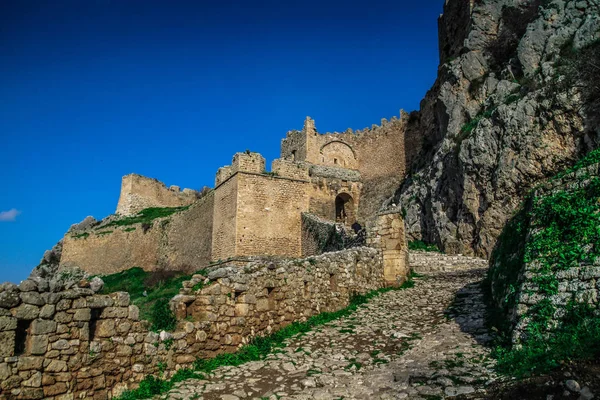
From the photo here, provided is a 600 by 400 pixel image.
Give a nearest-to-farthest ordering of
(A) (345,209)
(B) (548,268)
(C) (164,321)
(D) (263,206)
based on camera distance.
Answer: (B) (548,268) → (C) (164,321) → (D) (263,206) → (A) (345,209)

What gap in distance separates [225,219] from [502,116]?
1399 cm

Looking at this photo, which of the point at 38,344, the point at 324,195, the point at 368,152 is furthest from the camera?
the point at 368,152

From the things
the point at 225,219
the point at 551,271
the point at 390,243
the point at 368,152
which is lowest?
the point at 551,271

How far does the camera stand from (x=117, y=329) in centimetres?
632

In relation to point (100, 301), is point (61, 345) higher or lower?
lower

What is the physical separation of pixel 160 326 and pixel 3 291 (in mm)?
2661

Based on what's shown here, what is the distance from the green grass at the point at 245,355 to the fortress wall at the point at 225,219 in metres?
11.2

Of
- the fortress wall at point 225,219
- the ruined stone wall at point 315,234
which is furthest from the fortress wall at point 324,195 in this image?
the fortress wall at point 225,219

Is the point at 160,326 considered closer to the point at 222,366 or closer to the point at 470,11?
the point at 222,366

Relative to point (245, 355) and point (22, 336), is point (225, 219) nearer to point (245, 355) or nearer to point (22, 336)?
point (245, 355)

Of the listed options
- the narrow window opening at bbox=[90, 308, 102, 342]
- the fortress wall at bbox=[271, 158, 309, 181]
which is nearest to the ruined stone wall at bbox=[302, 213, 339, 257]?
the fortress wall at bbox=[271, 158, 309, 181]

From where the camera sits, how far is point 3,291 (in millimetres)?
5273

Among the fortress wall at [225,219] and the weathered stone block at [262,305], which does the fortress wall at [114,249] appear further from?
the weathered stone block at [262,305]

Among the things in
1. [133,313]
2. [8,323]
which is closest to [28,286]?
[8,323]
